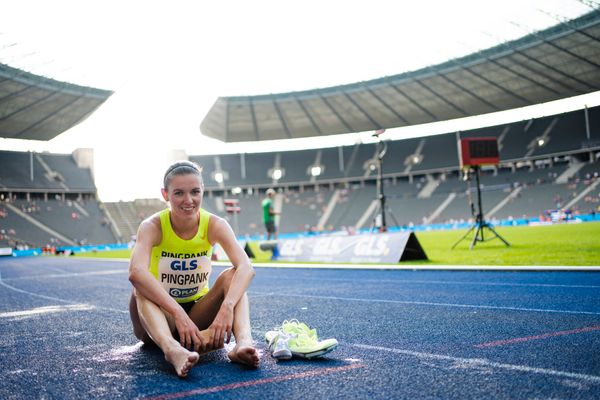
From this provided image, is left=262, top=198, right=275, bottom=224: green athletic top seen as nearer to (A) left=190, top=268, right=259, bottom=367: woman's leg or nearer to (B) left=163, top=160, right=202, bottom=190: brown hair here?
(A) left=190, top=268, right=259, bottom=367: woman's leg

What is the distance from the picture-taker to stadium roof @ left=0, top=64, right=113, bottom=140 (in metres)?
34.9

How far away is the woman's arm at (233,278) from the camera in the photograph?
11.0 ft

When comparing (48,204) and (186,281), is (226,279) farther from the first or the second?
(48,204)

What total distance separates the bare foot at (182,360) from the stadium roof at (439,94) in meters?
33.5

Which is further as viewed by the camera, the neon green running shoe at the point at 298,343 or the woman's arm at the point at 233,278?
the neon green running shoe at the point at 298,343

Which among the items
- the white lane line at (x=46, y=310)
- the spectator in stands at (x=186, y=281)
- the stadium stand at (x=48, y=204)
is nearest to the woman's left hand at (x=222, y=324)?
the spectator in stands at (x=186, y=281)

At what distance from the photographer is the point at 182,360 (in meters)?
3.03

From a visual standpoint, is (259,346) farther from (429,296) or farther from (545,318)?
(429,296)

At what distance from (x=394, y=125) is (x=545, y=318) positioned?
4857 cm

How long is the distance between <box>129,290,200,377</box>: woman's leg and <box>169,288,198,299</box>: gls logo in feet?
0.91

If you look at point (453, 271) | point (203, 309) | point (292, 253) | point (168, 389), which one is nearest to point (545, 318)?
point (203, 309)

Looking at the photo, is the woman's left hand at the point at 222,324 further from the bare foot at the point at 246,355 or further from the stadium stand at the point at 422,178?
the stadium stand at the point at 422,178

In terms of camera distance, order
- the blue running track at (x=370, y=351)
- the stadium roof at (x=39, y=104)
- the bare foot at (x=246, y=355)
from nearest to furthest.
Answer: the blue running track at (x=370, y=351), the bare foot at (x=246, y=355), the stadium roof at (x=39, y=104)

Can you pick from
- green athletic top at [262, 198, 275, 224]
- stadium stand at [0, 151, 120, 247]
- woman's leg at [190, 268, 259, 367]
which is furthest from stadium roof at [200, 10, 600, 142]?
woman's leg at [190, 268, 259, 367]
